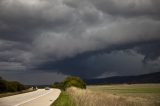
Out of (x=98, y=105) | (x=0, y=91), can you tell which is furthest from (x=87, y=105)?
(x=0, y=91)

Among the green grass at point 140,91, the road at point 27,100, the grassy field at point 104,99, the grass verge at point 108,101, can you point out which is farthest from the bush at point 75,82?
the grass verge at point 108,101

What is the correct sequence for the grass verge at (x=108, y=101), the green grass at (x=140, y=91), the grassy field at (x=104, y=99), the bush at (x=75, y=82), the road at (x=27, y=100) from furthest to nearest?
the bush at (x=75, y=82) → the green grass at (x=140, y=91) → the road at (x=27, y=100) → the grassy field at (x=104, y=99) → the grass verge at (x=108, y=101)

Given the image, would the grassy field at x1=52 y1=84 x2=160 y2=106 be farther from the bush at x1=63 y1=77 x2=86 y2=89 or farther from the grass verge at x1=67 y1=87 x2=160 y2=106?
the bush at x1=63 y1=77 x2=86 y2=89

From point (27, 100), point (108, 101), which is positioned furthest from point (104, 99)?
point (27, 100)

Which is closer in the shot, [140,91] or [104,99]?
[104,99]

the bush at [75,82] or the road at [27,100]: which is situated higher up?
the bush at [75,82]

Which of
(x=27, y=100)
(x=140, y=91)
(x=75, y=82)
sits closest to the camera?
(x=27, y=100)

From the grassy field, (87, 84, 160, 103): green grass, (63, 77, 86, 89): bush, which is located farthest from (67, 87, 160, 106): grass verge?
(63, 77, 86, 89): bush

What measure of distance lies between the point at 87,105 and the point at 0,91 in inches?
1739

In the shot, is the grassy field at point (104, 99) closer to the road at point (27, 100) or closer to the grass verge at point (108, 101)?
the grass verge at point (108, 101)

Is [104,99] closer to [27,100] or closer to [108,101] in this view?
[108,101]

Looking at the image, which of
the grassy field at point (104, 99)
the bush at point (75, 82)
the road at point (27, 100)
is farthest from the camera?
the bush at point (75, 82)

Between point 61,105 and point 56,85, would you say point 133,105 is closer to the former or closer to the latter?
point 61,105

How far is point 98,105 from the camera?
Answer: 2262 centimetres
